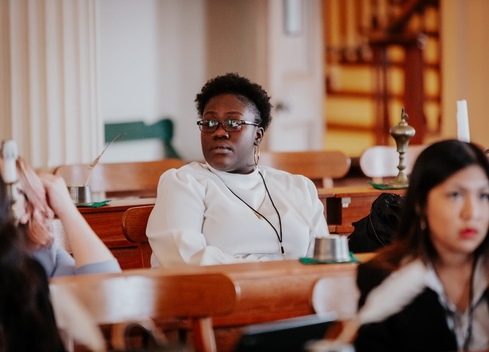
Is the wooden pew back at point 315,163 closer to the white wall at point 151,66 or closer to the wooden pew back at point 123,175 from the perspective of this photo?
the wooden pew back at point 123,175

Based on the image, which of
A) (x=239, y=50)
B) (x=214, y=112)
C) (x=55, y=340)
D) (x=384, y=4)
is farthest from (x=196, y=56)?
(x=55, y=340)

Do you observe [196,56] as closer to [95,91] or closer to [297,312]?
[95,91]

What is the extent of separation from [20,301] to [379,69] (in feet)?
21.9

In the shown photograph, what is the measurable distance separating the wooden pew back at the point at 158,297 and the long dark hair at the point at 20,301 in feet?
0.55

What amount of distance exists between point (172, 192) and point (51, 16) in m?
1.96

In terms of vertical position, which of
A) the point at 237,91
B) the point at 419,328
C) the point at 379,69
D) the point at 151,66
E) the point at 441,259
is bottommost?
the point at 419,328

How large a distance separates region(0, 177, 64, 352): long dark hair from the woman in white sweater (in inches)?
40.3

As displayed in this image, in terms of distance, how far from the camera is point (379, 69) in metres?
7.86

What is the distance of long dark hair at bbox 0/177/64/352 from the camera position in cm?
150

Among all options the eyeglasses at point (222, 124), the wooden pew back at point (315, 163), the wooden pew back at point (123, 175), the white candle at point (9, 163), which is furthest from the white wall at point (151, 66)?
the white candle at point (9, 163)

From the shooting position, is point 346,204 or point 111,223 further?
point 346,204

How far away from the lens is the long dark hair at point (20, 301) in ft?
4.91

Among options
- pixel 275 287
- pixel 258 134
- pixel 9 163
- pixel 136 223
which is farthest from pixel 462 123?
pixel 9 163

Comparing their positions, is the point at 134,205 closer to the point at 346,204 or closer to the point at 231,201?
the point at 231,201
